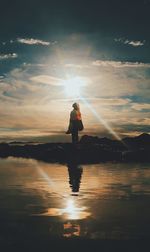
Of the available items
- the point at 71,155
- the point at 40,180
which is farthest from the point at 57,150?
the point at 40,180

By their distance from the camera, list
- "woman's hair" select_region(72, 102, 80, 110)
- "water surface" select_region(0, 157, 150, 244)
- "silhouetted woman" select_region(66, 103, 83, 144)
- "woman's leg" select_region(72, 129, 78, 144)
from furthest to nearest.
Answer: "woman's leg" select_region(72, 129, 78, 144) → "silhouetted woman" select_region(66, 103, 83, 144) → "woman's hair" select_region(72, 102, 80, 110) → "water surface" select_region(0, 157, 150, 244)

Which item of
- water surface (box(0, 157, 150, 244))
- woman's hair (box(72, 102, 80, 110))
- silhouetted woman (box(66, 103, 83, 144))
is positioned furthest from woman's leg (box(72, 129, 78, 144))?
water surface (box(0, 157, 150, 244))

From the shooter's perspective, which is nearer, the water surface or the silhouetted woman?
the water surface

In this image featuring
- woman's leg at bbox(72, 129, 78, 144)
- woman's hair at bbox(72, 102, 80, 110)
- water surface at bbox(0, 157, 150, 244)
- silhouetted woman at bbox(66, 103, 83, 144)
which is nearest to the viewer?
water surface at bbox(0, 157, 150, 244)

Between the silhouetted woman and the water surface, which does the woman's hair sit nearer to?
the silhouetted woman

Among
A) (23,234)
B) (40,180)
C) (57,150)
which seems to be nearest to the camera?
(23,234)

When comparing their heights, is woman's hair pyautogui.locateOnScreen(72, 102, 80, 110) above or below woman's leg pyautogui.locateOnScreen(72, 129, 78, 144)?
above

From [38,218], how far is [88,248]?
2.63 metres

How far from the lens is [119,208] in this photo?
10.4 meters

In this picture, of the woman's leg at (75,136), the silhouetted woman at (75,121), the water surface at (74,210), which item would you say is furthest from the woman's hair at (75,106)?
the water surface at (74,210)

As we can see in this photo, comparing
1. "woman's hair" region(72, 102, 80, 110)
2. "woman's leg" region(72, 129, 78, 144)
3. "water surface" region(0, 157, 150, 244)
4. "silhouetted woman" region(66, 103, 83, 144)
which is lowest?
"water surface" region(0, 157, 150, 244)

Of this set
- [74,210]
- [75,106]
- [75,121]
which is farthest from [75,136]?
[74,210]

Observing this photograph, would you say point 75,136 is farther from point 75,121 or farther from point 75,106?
point 75,106

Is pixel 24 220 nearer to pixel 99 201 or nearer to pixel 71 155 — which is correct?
pixel 99 201
